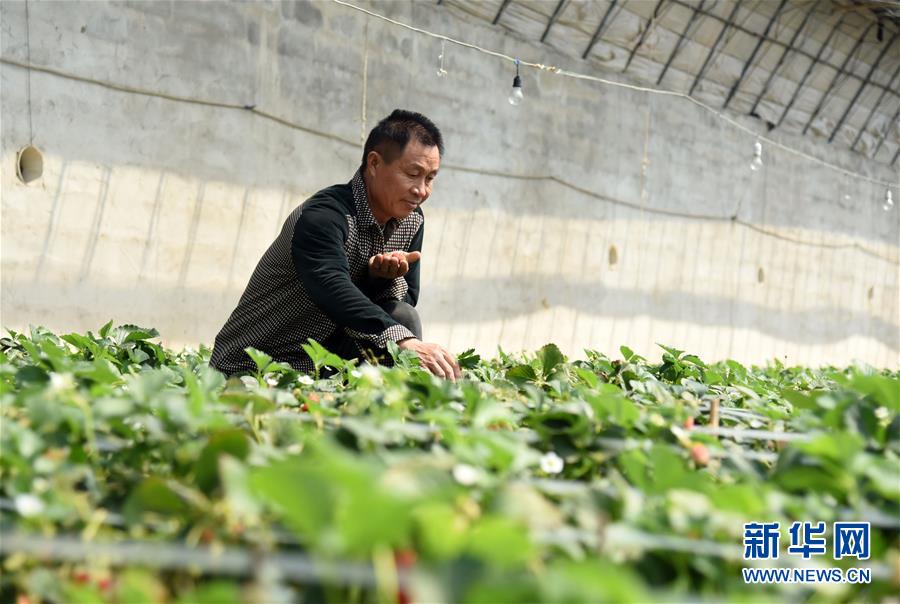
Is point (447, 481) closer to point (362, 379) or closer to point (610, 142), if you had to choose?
point (362, 379)

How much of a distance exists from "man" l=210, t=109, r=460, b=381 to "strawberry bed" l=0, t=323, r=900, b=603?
62.7 inches

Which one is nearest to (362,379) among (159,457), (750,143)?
(159,457)

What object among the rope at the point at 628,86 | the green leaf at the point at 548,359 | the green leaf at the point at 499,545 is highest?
the rope at the point at 628,86

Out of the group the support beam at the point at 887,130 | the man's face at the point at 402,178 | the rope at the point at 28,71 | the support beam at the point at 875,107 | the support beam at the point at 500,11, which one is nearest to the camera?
the man's face at the point at 402,178

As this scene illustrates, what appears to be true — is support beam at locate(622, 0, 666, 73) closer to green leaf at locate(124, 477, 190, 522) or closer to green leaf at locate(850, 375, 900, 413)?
green leaf at locate(850, 375, 900, 413)

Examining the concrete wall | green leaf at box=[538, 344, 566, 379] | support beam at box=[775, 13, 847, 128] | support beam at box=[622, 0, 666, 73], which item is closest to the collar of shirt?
green leaf at box=[538, 344, 566, 379]

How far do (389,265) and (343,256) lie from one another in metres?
0.16

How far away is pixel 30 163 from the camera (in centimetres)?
629

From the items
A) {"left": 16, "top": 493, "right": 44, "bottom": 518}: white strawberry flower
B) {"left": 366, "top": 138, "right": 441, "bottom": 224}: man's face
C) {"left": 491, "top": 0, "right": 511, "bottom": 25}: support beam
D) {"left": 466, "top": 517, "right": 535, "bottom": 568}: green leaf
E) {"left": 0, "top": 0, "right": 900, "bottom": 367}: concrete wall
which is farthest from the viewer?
{"left": 491, "top": 0, "right": 511, "bottom": 25}: support beam

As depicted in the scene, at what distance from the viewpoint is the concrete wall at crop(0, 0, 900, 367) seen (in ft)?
21.1

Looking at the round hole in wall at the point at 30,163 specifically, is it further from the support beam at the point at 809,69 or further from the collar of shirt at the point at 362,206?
the support beam at the point at 809,69

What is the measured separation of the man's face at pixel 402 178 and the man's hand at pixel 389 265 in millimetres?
194

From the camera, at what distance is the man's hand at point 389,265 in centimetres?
A: 326

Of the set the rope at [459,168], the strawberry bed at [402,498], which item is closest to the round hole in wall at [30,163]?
the rope at [459,168]
